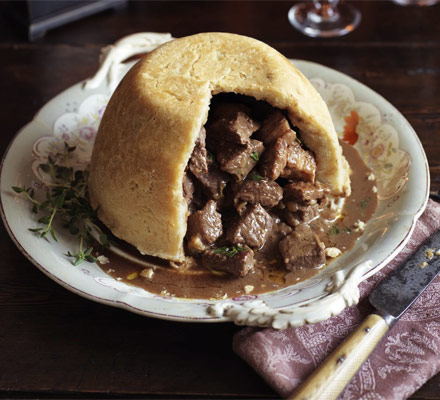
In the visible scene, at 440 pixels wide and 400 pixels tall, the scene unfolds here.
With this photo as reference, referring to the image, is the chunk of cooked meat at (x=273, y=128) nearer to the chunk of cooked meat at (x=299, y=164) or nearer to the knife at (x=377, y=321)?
the chunk of cooked meat at (x=299, y=164)

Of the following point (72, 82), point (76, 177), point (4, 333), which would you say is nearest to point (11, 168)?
point (76, 177)

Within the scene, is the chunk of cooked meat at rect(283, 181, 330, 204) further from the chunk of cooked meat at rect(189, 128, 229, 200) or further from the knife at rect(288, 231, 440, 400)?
the knife at rect(288, 231, 440, 400)

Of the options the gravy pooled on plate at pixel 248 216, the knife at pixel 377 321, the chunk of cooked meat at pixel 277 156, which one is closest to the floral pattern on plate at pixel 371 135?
the gravy pooled on plate at pixel 248 216

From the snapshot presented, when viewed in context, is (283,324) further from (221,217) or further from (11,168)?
(11,168)

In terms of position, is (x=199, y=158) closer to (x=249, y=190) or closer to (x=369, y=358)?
(x=249, y=190)

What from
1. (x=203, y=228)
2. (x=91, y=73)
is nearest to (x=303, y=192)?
(x=203, y=228)

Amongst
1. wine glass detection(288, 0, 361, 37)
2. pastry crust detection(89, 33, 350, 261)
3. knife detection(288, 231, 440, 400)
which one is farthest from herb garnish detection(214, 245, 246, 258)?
wine glass detection(288, 0, 361, 37)
